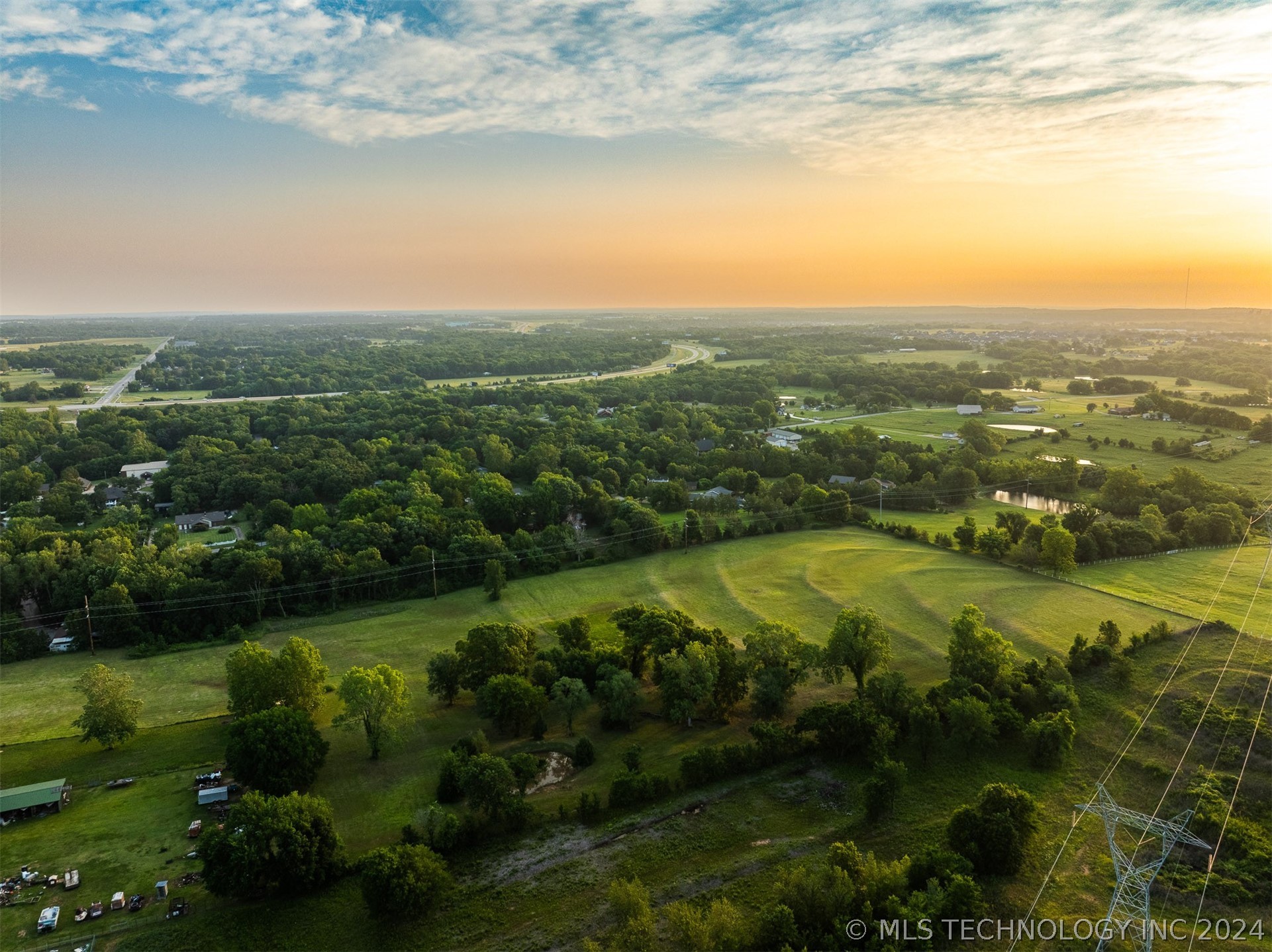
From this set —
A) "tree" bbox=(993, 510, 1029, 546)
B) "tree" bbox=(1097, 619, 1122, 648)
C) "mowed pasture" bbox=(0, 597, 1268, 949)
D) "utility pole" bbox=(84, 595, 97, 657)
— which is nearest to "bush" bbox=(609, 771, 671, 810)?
"mowed pasture" bbox=(0, 597, 1268, 949)

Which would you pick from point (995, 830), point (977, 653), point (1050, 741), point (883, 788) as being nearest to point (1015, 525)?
point (977, 653)

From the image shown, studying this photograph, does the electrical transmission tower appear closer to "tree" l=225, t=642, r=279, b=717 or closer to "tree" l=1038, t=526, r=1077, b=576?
"tree" l=1038, t=526, r=1077, b=576

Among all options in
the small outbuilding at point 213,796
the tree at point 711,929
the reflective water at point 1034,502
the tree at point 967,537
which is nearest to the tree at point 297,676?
the small outbuilding at point 213,796

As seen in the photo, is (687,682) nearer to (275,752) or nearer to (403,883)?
(403,883)

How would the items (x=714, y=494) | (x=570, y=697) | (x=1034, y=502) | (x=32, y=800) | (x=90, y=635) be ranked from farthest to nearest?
1. (x=1034, y=502)
2. (x=714, y=494)
3. (x=90, y=635)
4. (x=570, y=697)
5. (x=32, y=800)

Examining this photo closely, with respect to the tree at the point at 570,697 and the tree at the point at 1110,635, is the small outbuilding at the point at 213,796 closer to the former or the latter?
the tree at the point at 570,697

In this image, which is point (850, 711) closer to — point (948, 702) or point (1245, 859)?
point (948, 702)
